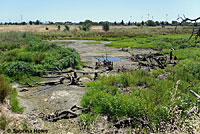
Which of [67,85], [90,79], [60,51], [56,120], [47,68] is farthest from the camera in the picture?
[60,51]

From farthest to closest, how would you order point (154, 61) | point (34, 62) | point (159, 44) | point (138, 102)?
1. point (159, 44)
2. point (154, 61)
3. point (34, 62)
4. point (138, 102)

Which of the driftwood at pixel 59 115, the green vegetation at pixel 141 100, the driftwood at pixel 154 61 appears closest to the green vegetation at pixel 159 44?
the driftwood at pixel 154 61

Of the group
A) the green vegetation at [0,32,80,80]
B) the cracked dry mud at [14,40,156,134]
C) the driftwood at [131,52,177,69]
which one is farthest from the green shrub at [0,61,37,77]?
the driftwood at [131,52,177,69]

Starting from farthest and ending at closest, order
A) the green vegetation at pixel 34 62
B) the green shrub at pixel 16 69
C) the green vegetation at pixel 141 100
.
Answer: the green vegetation at pixel 34 62 < the green shrub at pixel 16 69 < the green vegetation at pixel 141 100

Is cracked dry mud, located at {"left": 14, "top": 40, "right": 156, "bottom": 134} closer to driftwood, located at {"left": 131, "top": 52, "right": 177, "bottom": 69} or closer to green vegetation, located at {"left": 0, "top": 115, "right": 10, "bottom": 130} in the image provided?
green vegetation, located at {"left": 0, "top": 115, "right": 10, "bottom": 130}

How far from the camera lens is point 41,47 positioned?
22.9 metres

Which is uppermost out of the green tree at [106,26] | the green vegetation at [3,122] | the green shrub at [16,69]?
the green tree at [106,26]

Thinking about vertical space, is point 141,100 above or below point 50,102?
above

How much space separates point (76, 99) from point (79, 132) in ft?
11.1

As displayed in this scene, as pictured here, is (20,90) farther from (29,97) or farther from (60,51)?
(60,51)

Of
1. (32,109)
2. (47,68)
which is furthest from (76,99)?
(47,68)

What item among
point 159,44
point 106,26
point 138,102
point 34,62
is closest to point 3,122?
point 138,102

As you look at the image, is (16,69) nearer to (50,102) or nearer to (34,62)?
(34,62)

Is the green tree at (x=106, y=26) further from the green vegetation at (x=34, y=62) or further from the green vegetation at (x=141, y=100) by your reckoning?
the green vegetation at (x=141, y=100)
